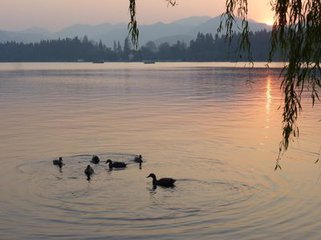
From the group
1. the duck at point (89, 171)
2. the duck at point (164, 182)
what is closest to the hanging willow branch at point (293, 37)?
the duck at point (164, 182)

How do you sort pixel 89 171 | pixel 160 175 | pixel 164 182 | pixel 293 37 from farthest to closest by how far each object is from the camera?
1. pixel 160 175
2. pixel 89 171
3. pixel 164 182
4. pixel 293 37

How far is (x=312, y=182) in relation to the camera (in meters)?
22.7

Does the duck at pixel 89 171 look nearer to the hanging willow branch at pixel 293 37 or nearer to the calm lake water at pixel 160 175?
the calm lake water at pixel 160 175

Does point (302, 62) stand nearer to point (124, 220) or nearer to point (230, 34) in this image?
point (230, 34)

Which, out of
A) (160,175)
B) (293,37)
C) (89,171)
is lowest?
(160,175)

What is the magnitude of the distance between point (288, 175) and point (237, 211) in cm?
673

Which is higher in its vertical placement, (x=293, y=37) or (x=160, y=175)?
(x=293, y=37)

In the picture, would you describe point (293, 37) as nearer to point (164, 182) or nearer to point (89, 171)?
point (164, 182)

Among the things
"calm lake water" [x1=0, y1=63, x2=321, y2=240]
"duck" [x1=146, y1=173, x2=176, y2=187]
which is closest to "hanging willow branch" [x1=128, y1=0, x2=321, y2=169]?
"calm lake water" [x1=0, y1=63, x2=321, y2=240]

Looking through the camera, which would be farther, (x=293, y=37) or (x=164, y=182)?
A: (x=164, y=182)

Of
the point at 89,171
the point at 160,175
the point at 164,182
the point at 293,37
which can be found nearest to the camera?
the point at 293,37

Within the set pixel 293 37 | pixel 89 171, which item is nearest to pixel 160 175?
pixel 89 171

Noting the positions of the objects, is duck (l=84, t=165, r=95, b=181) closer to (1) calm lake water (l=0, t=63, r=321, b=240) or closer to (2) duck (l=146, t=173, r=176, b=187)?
(1) calm lake water (l=0, t=63, r=321, b=240)

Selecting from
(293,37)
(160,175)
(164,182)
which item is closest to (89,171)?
(160,175)
